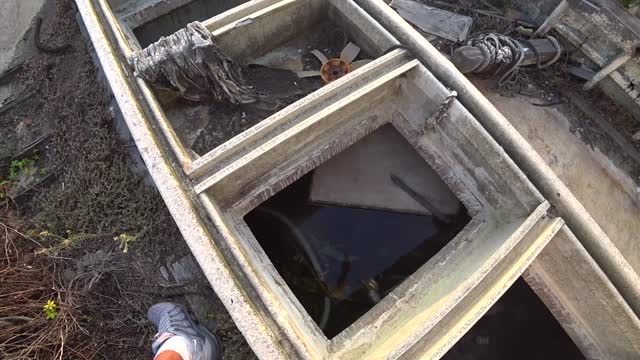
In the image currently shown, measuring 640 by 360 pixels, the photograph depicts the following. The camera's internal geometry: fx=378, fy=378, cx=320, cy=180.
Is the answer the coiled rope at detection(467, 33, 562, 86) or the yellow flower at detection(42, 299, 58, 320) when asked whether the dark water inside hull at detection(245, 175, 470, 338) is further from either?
the yellow flower at detection(42, 299, 58, 320)

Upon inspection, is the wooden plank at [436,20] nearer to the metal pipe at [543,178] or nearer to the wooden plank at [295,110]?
the metal pipe at [543,178]

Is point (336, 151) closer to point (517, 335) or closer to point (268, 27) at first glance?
point (268, 27)

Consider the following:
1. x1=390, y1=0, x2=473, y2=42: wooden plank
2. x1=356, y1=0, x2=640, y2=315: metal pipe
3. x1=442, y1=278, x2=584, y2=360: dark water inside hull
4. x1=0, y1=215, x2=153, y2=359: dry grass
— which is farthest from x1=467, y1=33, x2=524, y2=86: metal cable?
x1=0, y1=215, x2=153, y2=359: dry grass

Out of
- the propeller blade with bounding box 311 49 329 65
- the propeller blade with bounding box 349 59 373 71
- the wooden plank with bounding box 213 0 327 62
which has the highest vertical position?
the wooden plank with bounding box 213 0 327 62

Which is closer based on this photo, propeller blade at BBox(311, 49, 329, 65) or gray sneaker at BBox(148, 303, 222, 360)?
gray sneaker at BBox(148, 303, 222, 360)

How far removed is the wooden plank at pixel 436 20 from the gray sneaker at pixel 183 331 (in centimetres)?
481

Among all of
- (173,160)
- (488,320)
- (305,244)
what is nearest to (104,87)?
(173,160)

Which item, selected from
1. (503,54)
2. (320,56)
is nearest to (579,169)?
(503,54)

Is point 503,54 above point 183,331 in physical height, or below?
above

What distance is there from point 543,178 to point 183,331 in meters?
3.55

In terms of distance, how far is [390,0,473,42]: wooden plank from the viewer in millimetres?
5344

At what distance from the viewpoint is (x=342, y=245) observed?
4.47 metres

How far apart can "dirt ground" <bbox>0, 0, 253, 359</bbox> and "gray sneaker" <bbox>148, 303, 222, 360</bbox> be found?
0.14 metres

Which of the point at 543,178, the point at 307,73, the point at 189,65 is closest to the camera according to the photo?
the point at 543,178
